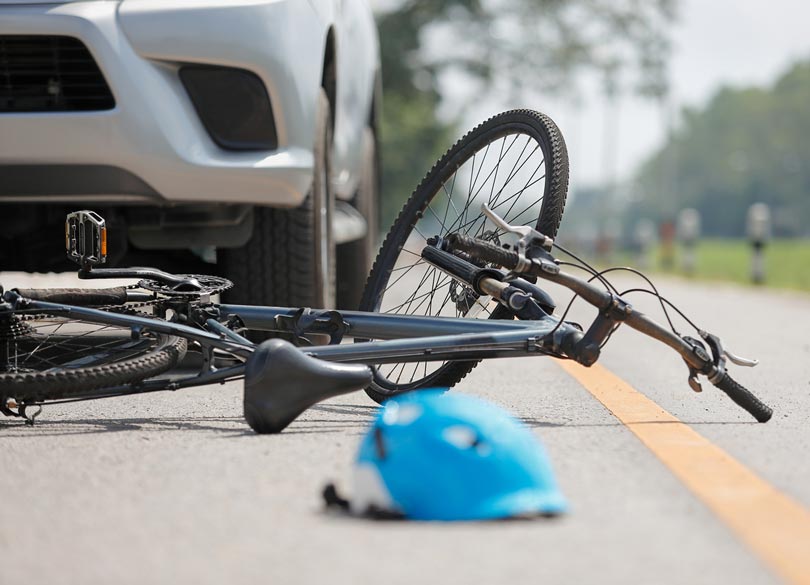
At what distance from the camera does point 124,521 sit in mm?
2719

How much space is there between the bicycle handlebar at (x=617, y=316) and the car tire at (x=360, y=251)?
3918mm

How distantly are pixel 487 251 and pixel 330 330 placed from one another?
2.05 ft

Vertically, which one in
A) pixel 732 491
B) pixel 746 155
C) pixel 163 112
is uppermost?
pixel 163 112

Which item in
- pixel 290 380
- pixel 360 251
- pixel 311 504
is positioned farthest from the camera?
pixel 360 251

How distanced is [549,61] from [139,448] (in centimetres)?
2749

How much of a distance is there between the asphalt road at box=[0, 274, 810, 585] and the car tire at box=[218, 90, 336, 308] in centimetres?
79

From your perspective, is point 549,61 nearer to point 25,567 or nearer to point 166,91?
point 166,91

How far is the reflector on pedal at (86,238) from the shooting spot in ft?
13.4

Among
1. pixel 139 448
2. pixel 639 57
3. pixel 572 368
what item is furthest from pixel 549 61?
pixel 139 448

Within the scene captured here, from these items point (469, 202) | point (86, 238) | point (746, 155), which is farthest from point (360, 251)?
point (746, 155)

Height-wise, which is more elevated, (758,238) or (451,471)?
(451,471)

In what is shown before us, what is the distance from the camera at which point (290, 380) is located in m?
3.59

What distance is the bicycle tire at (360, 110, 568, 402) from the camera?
4.35 metres

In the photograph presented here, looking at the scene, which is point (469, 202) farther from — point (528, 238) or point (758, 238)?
point (758, 238)
